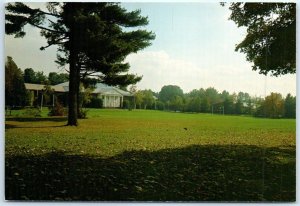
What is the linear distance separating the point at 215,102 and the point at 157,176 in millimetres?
1836

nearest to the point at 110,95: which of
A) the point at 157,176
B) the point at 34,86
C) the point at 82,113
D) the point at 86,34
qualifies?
the point at 82,113

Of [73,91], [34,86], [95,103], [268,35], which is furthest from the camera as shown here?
[95,103]

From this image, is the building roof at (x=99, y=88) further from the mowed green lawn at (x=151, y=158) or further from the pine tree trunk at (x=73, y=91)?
the mowed green lawn at (x=151, y=158)

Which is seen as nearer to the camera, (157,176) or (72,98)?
(157,176)

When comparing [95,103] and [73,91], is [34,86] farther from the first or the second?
[95,103]

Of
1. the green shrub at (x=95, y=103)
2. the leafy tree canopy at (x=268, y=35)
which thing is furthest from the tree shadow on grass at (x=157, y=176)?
the leafy tree canopy at (x=268, y=35)

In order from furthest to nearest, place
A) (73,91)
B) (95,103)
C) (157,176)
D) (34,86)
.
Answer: (95,103), (73,91), (34,86), (157,176)

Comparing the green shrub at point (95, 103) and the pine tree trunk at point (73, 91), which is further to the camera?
the green shrub at point (95, 103)

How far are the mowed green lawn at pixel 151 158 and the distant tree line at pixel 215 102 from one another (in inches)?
5.5

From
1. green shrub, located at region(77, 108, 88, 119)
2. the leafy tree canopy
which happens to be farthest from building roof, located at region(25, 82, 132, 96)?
the leafy tree canopy

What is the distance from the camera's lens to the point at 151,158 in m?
6.67

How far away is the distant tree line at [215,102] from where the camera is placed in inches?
265

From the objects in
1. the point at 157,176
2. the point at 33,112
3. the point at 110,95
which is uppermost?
the point at 110,95

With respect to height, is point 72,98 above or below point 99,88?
below
